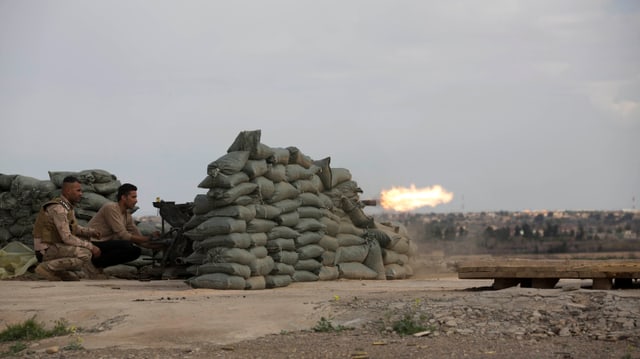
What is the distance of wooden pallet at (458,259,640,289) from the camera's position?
9305 millimetres

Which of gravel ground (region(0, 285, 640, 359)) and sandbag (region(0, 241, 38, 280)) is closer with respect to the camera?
gravel ground (region(0, 285, 640, 359))

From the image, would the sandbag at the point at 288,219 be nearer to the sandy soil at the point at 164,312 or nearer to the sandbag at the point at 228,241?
the sandbag at the point at 228,241

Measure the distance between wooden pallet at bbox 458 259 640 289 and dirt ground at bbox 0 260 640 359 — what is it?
0.47 m

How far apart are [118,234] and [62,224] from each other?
2.97ft

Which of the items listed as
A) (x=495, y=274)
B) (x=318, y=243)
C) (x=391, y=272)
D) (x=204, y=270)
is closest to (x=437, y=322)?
(x=495, y=274)

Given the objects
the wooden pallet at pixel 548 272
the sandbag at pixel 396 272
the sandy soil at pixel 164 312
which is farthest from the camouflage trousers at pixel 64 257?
the wooden pallet at pixel 548 272

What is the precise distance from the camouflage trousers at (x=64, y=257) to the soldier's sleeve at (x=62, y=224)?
9 centimetres

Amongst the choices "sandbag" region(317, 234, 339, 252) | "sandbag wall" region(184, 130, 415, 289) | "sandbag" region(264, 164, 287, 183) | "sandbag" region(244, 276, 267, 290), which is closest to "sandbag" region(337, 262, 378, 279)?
"sandbag wall" region(184, 130, 415, 289)

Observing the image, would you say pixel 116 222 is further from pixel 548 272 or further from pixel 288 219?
pixel 548 272

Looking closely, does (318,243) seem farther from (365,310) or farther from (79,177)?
(365,310)

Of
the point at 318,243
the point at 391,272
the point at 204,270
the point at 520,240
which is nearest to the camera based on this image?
the point at 204,270

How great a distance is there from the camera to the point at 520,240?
144ft

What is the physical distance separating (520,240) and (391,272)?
30.8 metres

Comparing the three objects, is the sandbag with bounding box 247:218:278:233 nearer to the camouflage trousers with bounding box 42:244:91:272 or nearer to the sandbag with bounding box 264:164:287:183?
the sandbag with bounding box 264:164:287:183
